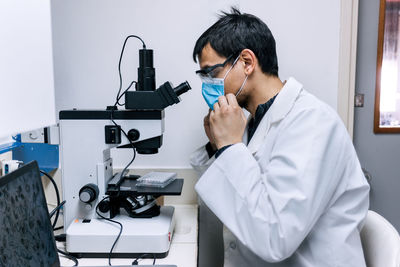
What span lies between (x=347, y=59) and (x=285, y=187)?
3.18ft

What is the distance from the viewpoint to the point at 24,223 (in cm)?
73

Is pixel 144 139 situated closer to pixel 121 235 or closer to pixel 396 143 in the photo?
pixel 121 235

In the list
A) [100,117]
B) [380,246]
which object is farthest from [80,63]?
[380,246]

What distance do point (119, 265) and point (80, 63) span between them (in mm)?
974

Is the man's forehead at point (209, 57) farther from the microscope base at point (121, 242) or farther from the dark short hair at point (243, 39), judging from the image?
the microscope base at point (121, 242)

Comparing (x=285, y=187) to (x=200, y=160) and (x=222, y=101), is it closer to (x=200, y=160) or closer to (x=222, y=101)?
(x=222, y=101)

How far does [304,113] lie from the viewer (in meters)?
0.91

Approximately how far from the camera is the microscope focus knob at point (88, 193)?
1073 mm

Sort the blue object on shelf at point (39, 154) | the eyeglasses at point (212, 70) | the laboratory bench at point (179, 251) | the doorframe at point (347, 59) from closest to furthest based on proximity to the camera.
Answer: the laboratory bench at point (179, 251), the eyeglasses at point (212, 70), the blue object on shelf at point (39, 154), the doorframe at point (347, 59)

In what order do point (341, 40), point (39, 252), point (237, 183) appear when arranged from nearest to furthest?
point (39, 252) < point (237, 183) < point (341, 40)

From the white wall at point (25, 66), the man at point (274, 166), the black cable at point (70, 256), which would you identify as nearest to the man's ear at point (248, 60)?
the man at point (274, 166)

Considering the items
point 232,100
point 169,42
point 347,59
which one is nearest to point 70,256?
point 232,100

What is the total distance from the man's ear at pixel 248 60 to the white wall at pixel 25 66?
0.62 meters

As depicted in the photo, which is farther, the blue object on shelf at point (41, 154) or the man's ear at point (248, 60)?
the blue object on shelf at point (41, 154)
